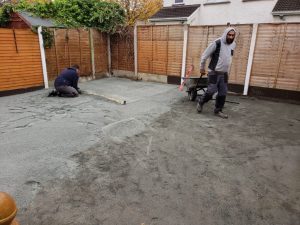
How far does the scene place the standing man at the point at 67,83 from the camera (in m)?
7.53

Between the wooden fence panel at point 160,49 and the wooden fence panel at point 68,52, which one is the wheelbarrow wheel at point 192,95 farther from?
the wooden fence panel at point 68,52

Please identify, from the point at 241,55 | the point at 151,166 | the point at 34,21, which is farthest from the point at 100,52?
the point at 151,166

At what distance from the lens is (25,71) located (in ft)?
27.1

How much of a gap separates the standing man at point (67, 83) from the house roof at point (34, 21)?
8.25ft

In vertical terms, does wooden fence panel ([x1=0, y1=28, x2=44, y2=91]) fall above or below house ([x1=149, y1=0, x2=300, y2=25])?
below

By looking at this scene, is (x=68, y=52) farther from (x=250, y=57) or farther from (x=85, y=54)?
(x=250, y=57)

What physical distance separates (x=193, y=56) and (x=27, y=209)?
26.0 feet

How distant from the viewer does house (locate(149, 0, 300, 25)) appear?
9.99 meters

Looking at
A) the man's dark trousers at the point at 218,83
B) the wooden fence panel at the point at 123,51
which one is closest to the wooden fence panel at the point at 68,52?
the wooden fence panel at the point at 123,51

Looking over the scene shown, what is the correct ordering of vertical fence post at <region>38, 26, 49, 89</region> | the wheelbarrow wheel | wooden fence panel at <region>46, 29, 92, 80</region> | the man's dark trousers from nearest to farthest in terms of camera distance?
the man's dark trousers → the wheelbarrow wheel → vertical fence post at <region>38, 26, 49, 89</region> → wooden fence panel at <region>46, 29, 92, 80</region>

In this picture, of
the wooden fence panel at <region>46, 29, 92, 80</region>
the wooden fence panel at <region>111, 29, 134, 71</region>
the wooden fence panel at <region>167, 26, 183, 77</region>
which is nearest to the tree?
the wooden fence panel at <region>111, 29, 134, 71</region>

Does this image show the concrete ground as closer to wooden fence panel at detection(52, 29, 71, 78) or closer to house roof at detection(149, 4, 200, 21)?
wooden fence panel at detection(52, 29, 71, 78)

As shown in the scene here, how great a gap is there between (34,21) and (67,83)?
10.3ft

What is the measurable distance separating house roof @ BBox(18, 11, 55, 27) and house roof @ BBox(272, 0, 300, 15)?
9621 mm
